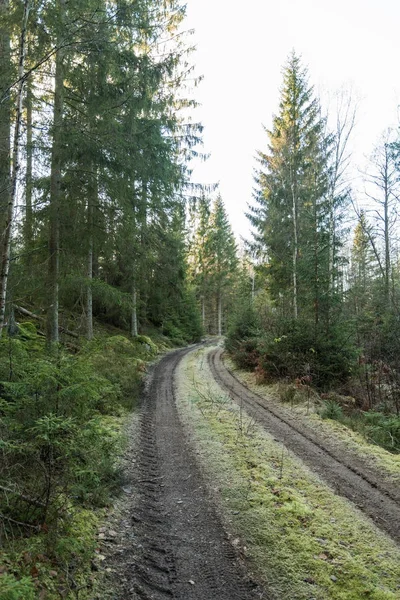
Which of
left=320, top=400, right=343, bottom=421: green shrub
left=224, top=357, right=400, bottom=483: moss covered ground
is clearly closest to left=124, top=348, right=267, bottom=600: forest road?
left=224, top=357, right=400, bottom=483: moss covered ground

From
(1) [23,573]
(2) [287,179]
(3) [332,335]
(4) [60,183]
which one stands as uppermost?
(2) [287,179]

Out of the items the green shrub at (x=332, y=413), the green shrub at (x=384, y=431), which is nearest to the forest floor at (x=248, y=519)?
the green shrub at (x=384, y=431)

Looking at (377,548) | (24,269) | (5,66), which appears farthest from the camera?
(24,269)

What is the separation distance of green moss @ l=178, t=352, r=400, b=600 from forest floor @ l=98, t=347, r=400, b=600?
1 centimetres

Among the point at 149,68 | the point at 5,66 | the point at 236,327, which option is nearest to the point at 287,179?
the point at 236,327

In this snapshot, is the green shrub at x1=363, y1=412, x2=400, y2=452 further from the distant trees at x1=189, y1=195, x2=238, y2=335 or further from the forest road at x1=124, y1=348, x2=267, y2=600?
the distant trees at x1=189, y1=195, x2=238, y2=335

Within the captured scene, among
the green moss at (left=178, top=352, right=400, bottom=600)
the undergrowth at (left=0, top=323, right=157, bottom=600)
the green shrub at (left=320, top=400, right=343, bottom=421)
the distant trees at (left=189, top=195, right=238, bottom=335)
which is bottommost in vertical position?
A: the green moss at (left=178, top=352, right=400, bottom=600)

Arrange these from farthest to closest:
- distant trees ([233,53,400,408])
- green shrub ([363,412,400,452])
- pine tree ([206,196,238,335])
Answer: pine tree ([206,196,238,335]) → distant trees ([233,53,400,408]) → green shrub ([363,412,400,452])

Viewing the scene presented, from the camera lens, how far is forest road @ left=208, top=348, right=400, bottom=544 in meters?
4.58

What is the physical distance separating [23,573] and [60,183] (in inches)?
363

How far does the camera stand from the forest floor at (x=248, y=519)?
3.25 meters

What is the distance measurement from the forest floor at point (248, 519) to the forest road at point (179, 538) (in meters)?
0.01

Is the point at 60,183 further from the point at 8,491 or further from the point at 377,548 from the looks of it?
the point at 377,548

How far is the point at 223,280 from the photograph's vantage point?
136 feet
